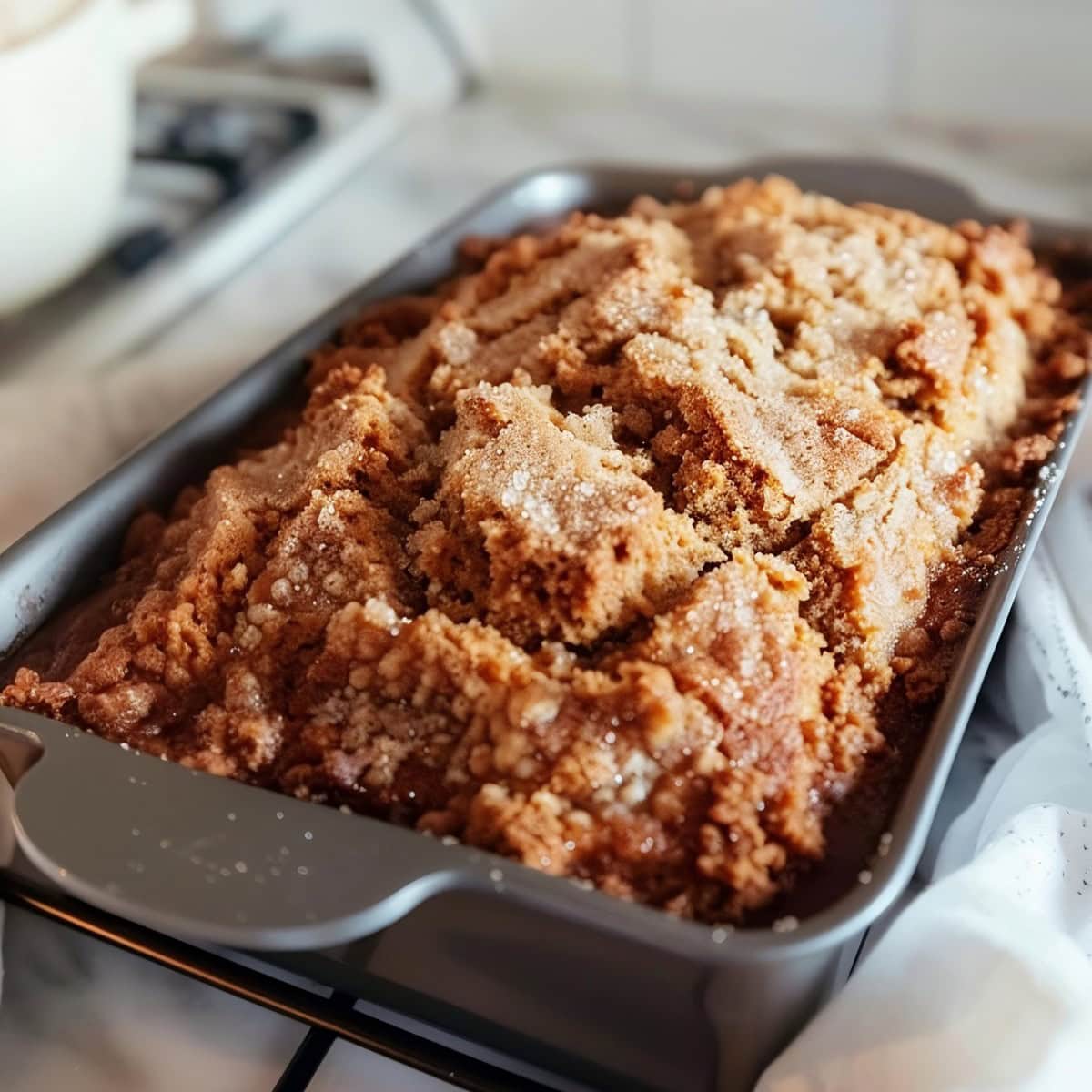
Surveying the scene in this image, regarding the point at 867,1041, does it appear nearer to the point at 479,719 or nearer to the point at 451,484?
the point at 479,719

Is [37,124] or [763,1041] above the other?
[37,124]

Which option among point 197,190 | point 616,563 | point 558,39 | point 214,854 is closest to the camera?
point 214,854

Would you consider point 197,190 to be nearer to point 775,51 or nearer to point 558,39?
point 558,39

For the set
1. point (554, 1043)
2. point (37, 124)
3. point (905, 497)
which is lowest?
point (554, 1043)

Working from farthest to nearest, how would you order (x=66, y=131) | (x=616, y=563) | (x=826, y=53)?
(x=826, y=53) → (x=66, y=131) → (x=616, y=563)

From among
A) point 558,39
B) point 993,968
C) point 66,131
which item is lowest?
point 993,968

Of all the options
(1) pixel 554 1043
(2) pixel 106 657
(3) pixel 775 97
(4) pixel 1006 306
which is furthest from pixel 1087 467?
(3) pixel 775 97

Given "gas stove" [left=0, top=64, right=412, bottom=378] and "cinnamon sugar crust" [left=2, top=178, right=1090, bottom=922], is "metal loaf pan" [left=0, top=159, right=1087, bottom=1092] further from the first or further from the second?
"gas stove" [left=0, top=64, right=412, bottom=378]

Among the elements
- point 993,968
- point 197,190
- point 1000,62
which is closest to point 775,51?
point 1000,62
